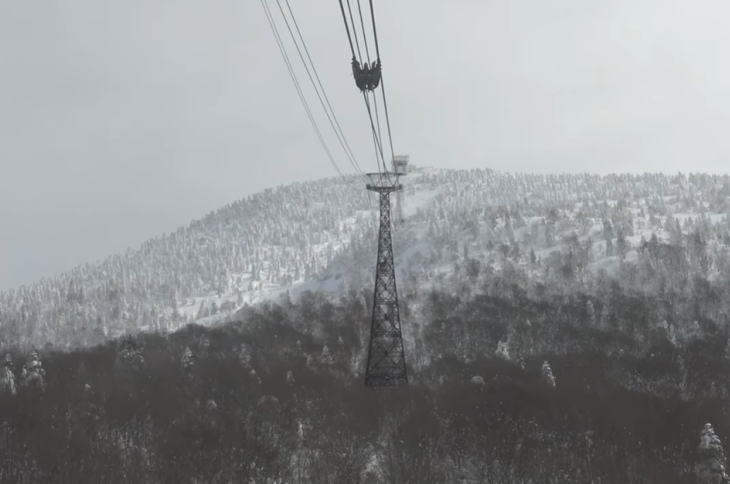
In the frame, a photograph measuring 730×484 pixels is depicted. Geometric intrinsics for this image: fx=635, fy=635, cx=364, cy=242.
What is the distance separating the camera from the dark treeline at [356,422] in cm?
3688

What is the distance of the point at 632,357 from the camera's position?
96.7 metres

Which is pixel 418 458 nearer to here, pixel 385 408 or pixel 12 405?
pixel 385 408

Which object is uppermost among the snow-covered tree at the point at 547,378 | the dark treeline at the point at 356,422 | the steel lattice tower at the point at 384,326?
the steel lattice tower at the point at 384,326

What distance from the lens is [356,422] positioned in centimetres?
4753

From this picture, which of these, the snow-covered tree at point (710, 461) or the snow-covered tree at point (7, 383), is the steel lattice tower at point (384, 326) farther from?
the snow-covered tree at point (7, 383)

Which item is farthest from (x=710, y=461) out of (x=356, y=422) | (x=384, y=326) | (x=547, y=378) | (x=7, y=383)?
(x=7, y=383)

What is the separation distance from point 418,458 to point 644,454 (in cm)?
1572

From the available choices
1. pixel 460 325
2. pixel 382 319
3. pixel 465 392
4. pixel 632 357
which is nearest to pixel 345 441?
pixel 382 319

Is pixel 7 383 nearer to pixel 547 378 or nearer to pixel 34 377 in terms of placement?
pixel 34 377

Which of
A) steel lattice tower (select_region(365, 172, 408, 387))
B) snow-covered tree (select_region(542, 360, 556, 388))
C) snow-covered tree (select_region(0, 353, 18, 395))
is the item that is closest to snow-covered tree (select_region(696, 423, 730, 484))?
steel lattice tower (select_region(365, 172, 408, 387))

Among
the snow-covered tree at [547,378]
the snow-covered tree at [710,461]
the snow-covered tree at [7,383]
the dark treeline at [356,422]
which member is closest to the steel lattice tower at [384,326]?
the dark treeline at [356,422]

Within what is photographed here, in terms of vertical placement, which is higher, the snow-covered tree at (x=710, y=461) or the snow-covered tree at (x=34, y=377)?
the snow-covered tree at (x=34, y=377)

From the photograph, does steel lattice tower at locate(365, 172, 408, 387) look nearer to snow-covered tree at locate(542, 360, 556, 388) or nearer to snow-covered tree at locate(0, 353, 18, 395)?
snow-covered tree at locate(0, 353, 18, 395)

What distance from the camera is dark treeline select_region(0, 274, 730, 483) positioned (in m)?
36.9
